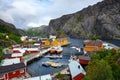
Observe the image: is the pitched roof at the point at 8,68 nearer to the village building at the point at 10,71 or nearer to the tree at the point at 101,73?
the village building at the point at 10,71

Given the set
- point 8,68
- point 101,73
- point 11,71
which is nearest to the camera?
point 101,73

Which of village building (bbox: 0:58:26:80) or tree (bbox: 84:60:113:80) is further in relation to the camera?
village building (bbox: 0:58:26:80)

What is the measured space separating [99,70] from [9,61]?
120 feet

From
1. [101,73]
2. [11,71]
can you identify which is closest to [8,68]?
[11,71]

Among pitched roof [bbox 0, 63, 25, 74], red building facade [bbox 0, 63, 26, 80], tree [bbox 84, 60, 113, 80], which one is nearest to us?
tree [bbox 84, 60, 113, 80]

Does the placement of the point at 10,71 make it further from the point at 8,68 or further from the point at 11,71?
the point at 8,68

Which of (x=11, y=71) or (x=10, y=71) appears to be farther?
(x=11, y=71)

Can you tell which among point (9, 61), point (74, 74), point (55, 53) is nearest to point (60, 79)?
point (74, 74)

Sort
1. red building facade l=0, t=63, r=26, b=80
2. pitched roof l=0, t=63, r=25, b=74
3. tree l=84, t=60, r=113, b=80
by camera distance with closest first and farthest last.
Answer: tree l=84, t=60, r=113, b=80 < red building facade l=0, t=63, r=26, b=80 < pitched roof l=0, t=63, r=25, b=74

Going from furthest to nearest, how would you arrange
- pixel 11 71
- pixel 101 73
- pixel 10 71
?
1. pixel 11 71
2. pixel 10 71
3. pixel 101 73

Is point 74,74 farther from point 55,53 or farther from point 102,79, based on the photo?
point 55,53

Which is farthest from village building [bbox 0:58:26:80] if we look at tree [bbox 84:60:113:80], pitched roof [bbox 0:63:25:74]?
tree [bbox 84:60:113:80]

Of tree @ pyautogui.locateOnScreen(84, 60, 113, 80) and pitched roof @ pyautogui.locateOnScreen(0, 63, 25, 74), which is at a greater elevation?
tree @ pyautogui.locateOnScreen(84, 60, 113, 80)

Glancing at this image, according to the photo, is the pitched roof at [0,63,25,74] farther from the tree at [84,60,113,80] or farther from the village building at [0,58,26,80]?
the tree at [84,60,113,80]
